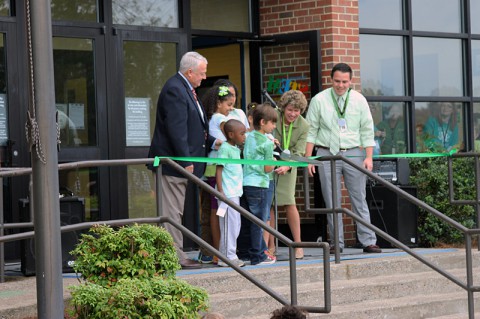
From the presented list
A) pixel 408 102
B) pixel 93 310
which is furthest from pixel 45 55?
pixel 408 102

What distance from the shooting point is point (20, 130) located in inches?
416

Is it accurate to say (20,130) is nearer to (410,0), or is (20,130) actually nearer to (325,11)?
(325,11)

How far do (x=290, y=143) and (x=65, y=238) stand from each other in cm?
272

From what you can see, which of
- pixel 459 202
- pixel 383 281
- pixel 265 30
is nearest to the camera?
pixel 383 281

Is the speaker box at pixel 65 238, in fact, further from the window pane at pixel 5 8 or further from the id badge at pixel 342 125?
the id badge at pixel 342 125

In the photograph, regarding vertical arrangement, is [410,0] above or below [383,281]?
above

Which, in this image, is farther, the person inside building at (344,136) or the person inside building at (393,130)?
the person inside building at (393,130)

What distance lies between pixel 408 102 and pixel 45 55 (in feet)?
30.0

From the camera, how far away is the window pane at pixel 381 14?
13.2 metres

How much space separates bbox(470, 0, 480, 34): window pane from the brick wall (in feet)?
7.80

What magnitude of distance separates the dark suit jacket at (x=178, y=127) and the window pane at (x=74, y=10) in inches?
79.3

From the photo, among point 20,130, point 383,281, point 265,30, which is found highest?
point 265,30

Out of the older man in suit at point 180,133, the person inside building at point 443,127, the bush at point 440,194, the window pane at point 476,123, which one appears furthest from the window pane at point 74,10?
the window pane at point 476,123

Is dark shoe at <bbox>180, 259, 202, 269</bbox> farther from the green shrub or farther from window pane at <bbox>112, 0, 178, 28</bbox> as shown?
window pane at <bbox>112, 0, 178, 28</bbox>
